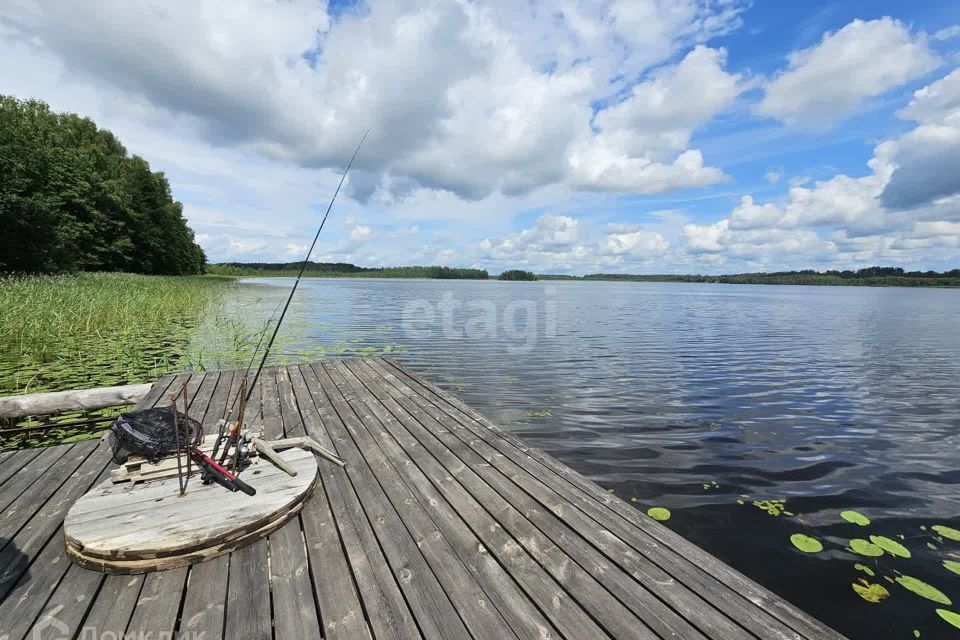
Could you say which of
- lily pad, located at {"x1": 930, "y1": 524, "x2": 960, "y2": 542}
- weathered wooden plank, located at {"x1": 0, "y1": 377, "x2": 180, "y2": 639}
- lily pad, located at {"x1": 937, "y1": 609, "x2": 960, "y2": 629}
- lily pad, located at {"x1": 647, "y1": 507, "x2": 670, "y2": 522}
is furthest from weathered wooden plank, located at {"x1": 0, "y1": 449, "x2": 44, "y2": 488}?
lily pad, located at {"x1": 930, "y1": 524, "x2": 960, "y2": 542}

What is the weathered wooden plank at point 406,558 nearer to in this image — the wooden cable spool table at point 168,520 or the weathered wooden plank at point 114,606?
the wooden cable spool table at point 168,520

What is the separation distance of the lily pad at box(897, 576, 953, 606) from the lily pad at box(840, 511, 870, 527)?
100 centimetres

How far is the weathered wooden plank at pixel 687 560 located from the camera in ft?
7.63

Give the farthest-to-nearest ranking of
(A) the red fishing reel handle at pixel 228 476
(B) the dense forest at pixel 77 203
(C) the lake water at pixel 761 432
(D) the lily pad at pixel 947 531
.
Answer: (B) the dense forest at pixel 77 203, (D) the lily pad at pixel 947 531, (C) the lake water at pixel 761 432, (A) the red fishing reel handle at pixel 228 476

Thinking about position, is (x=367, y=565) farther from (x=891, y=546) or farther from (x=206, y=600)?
(x=891, y=546)

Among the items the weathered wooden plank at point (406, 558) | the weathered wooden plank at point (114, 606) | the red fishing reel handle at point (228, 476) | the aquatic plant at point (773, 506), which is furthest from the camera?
the aquatic plant at point (773, 506)

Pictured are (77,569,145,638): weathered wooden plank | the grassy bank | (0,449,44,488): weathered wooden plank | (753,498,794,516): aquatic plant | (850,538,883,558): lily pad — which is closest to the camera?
(77,569,145,638): weathered wooden plank

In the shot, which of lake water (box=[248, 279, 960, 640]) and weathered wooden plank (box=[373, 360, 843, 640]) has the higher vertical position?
weathered wooden plank (box=[373, 360, 843, 640])

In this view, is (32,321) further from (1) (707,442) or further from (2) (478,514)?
(1) (707,442)

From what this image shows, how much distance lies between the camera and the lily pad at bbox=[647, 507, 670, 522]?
4.82 m

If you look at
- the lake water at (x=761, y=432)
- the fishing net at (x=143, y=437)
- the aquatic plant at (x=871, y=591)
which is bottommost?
the lake water at (x=761, y=432)

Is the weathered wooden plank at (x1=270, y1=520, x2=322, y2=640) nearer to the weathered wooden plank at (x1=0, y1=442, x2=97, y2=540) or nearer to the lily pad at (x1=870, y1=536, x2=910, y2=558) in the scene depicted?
the weathered wooden plank at (x1=0, y1=442, x2=97, y2=540)

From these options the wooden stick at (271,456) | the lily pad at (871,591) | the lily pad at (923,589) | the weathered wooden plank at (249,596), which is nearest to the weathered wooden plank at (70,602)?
the weathered wooden plank at (249,596)

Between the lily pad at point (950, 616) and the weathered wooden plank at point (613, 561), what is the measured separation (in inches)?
107
